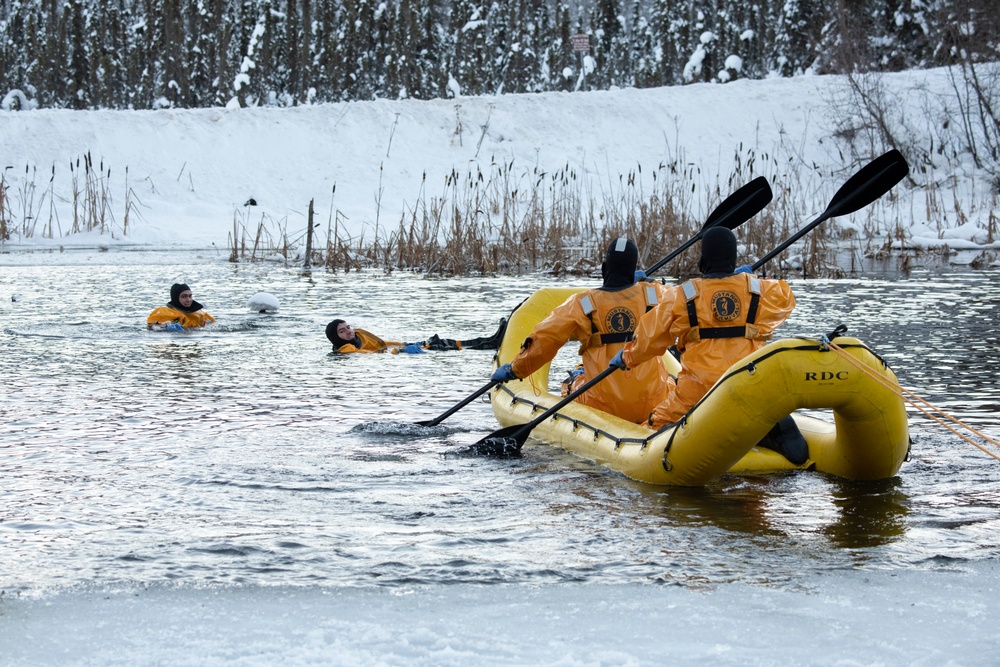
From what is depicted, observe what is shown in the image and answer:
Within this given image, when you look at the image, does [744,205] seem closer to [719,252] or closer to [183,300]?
[719,252]

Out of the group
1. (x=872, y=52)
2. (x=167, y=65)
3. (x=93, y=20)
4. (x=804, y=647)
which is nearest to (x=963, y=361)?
(x=804, y=647)

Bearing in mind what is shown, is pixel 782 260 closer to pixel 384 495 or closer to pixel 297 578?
pixel 384 495

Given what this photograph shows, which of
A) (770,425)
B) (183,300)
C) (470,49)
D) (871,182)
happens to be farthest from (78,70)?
(770,425)

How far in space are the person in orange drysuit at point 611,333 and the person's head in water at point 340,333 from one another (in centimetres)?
341

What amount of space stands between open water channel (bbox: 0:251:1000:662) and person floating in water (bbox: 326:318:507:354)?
0.46ft

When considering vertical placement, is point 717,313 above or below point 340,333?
above

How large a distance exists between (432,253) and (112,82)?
44.2 meters

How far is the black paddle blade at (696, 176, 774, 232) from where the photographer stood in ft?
25.3

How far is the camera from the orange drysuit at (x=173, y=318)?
1098 cm

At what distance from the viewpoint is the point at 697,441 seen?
4941 mm

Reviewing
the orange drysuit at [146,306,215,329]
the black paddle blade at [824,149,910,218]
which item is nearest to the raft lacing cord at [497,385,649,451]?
the black paddle blade at [824,149,910,218]

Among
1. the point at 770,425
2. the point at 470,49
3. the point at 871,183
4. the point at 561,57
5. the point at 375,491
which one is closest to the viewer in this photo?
the point at 770,425

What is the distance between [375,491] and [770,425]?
171 centimetres

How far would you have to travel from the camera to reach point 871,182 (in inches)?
286
